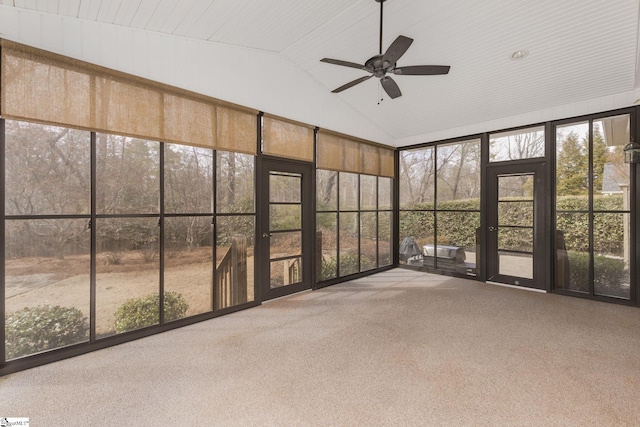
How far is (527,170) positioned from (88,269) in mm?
6580

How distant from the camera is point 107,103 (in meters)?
3.04

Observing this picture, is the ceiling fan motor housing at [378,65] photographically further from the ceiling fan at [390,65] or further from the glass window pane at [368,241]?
the glass window pane at [368,241]

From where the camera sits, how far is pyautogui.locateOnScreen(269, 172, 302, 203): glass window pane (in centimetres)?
464

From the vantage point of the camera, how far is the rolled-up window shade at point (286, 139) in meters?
4.45

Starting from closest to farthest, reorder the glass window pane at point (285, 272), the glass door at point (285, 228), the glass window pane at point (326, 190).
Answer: the glass door at point (285, 228), the glass window pane at point (285, 272), the glass window pane at point (326, 190)

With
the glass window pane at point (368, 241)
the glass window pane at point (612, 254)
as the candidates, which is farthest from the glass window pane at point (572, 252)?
the glass window pane at point (368, 241)

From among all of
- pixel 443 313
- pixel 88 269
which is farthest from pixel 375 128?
pixel 88 269

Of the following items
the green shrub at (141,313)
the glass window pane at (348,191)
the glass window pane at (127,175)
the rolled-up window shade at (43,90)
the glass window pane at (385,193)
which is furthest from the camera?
the glass window pane at (385,193)

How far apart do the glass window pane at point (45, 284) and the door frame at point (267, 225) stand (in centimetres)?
202

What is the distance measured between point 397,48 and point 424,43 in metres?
1.50

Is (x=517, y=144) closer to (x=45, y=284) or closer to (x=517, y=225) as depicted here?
(x=517, y=225)

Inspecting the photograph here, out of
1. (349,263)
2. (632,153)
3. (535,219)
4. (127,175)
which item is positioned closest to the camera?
(127,175)

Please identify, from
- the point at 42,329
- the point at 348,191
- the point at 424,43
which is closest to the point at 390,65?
the point at 424,43

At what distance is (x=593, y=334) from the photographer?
11.2ft
